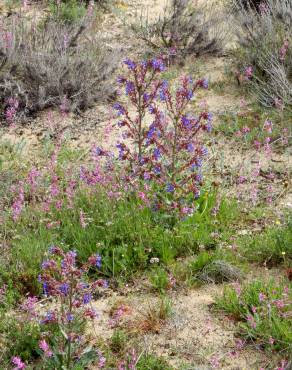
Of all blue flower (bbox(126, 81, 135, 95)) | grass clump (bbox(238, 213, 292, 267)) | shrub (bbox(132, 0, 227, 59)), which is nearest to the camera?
grass clump (bbox(238, 213, 292, 267))

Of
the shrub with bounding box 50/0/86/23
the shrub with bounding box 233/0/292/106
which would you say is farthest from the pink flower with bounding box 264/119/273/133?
the shrub with bounding box 50/0/86/23

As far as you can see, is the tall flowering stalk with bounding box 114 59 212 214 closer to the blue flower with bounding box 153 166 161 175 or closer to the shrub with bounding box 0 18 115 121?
the blue flower with bounding box 153 166 161 175

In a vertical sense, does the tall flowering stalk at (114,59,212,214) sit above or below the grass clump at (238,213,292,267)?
above

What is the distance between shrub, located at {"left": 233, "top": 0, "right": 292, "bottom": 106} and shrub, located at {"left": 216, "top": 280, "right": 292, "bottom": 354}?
94.6 inches

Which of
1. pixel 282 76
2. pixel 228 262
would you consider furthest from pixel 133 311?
pixel 282 76

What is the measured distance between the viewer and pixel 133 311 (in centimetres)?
362

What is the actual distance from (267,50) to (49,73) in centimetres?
213

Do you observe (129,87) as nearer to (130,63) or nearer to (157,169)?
(130,63)

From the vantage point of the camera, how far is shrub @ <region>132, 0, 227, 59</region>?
22.4ft

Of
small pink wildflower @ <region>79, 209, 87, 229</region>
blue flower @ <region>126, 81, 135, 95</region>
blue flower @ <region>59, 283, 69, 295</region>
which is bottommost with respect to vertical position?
small pink wildflower @ <region>79, 209, 87, 229</region>

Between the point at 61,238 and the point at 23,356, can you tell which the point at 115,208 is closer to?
the point at 61,238

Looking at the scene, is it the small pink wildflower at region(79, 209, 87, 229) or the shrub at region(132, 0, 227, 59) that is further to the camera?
the shrub at region(132, 0, 227, 59)

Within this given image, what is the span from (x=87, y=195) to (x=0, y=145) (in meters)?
1.49

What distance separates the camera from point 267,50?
598cm
